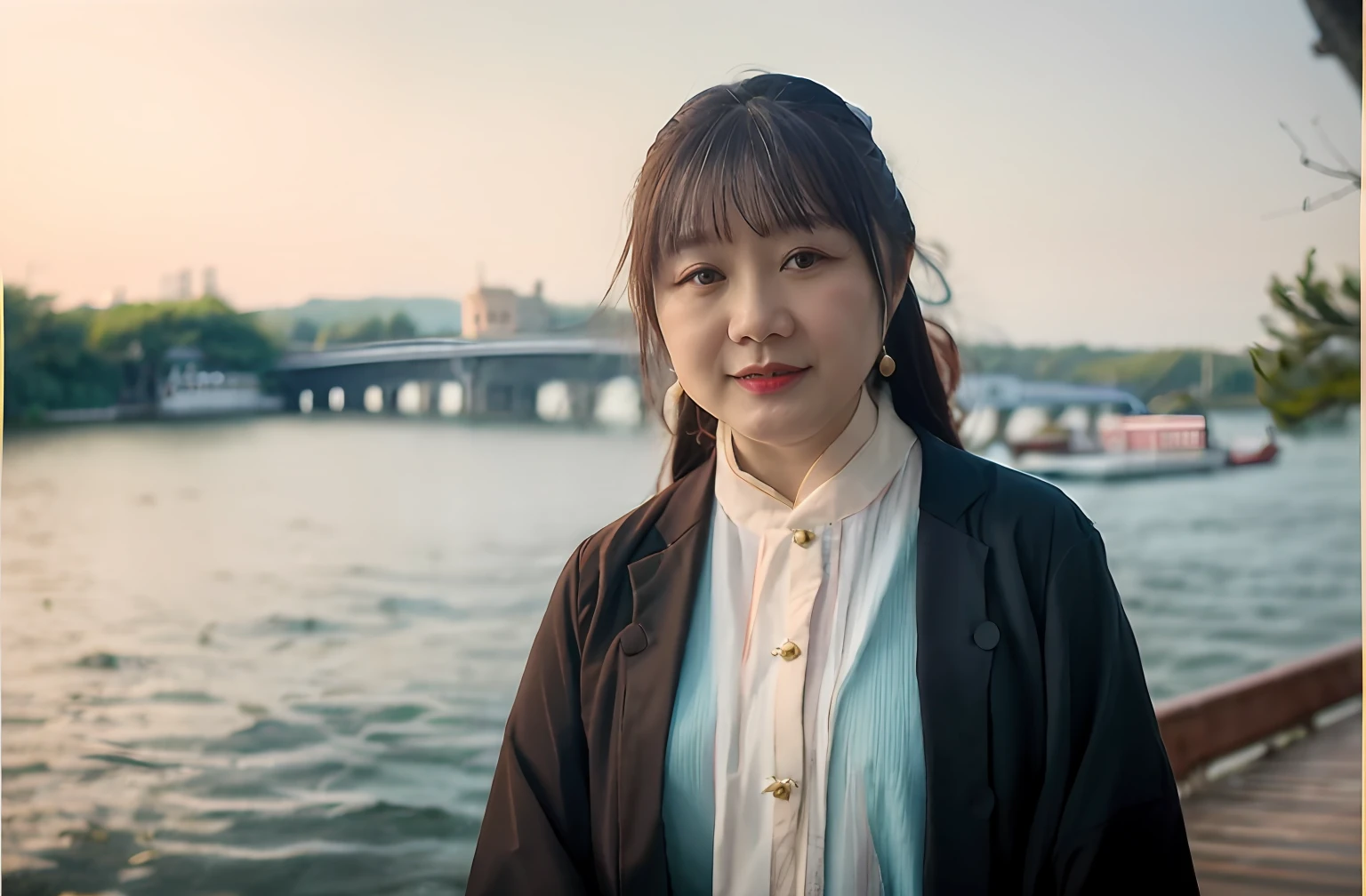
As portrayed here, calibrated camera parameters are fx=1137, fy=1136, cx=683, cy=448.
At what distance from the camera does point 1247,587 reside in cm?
323

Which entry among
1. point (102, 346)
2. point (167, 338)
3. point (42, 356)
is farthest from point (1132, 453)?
point (42, 356)

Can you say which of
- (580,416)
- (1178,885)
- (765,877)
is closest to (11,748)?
(580,416)

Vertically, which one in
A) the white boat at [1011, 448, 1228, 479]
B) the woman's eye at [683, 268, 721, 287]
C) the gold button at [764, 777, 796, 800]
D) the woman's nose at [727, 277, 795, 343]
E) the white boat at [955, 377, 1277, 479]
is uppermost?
the woman's eye at [683, 268, 721, 287]

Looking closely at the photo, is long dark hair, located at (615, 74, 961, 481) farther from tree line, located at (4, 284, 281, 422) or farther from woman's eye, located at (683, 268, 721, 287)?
tree line, located at (4, 284, 281, 422)

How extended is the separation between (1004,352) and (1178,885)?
82.5 inches

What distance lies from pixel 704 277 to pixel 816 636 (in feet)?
1.12

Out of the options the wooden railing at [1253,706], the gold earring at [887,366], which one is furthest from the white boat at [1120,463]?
the gold earring at [887,366]

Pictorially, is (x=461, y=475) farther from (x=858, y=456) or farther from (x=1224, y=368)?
(x=858, y=456)

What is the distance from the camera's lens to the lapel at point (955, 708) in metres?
0.95

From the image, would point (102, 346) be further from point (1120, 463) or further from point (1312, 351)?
point (1312, 351)

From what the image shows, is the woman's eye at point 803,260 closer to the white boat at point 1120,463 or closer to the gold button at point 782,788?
the gold button at point 782,788

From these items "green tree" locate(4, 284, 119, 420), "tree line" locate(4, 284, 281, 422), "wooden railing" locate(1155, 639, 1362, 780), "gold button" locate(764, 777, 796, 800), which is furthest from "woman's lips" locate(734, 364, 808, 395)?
"green tree" locate(4, 284, 119, 420)

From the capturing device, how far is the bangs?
3.20 ft

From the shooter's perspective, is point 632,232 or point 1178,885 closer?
point 1178,885
